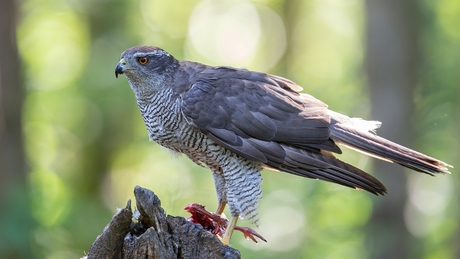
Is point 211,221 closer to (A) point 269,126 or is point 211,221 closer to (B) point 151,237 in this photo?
(A) point 269,126

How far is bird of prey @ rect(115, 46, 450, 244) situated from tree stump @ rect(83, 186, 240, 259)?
1061 millimetres

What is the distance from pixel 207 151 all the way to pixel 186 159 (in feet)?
27.1

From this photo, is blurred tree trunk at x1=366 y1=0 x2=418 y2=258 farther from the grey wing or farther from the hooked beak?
the hooked beak

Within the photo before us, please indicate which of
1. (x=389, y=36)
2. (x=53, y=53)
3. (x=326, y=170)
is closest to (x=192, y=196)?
(x=389, y=36)

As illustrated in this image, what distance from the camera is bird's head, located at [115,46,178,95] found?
5785 mm

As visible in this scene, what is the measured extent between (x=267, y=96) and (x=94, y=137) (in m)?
11.0

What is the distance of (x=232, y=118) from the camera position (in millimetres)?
5730

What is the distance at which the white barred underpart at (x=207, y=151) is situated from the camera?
5.55m

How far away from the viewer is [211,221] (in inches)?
223

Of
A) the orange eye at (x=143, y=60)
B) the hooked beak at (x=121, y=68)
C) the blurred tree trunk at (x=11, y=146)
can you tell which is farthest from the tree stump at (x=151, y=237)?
the blurred tree trunk at (x=11, y=146)

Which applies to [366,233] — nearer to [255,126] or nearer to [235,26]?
[255,126]

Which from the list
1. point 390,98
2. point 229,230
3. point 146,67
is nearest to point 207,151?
point 229,230

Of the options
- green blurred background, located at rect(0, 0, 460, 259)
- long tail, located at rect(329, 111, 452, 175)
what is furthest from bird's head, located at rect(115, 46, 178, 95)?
green blurred background, located at rect(0, 0, 460, 259)

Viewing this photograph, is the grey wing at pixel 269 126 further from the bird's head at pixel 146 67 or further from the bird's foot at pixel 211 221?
the bird's foot at pixel 211 221
